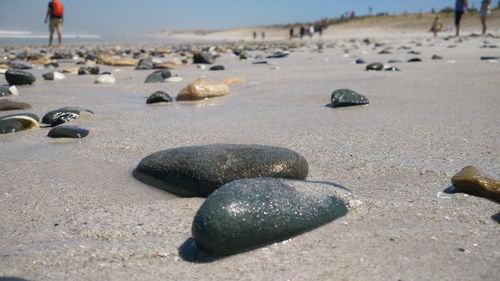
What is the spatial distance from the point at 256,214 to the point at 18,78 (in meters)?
4.23

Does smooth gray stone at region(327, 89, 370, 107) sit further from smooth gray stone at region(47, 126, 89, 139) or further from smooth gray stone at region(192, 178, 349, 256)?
smooth gray stone at region(192, 178, 349, 256)

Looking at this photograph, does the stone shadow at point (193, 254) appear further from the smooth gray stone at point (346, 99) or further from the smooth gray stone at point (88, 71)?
the smooth gray stone at point (88, 71)

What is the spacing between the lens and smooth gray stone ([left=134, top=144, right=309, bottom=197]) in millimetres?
1518

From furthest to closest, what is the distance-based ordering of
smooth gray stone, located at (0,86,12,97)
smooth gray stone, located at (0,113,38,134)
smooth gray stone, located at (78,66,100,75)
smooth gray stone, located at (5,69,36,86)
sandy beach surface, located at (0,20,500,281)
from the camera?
1. smooth gray stone, located at (78,66,100,75)
2. smooth gray stone, located at (5,69,36,86)
3. smooth gray stone, located at (0,86,12,97)
4. smooth gray stone, located at (0,113,38,134)
5. sandy beach surface, located at (0,20,500,281)

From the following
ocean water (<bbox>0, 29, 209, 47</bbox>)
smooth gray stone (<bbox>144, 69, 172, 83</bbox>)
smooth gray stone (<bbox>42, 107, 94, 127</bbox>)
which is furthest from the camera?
ocean water (<bbox>0, 29, 209, 47</bbox>)

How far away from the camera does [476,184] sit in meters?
1.39

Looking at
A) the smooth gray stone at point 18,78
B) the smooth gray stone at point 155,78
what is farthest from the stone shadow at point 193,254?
the smooth gray stone at point 18,78

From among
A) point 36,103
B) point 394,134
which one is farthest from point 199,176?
point 36,103

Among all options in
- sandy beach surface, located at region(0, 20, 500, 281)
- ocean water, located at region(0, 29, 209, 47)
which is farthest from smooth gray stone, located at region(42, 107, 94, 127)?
ocean water, located at region(0, 29, 209, 47)

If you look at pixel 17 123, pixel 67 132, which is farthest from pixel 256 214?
pixel 17 123

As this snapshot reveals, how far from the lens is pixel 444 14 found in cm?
3756

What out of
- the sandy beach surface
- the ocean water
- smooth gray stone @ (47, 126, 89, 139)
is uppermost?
the ocean water

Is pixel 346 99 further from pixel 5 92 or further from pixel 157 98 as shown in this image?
pixel 5 92

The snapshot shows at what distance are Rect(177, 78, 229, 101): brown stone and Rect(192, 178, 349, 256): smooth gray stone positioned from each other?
8.04 ft
